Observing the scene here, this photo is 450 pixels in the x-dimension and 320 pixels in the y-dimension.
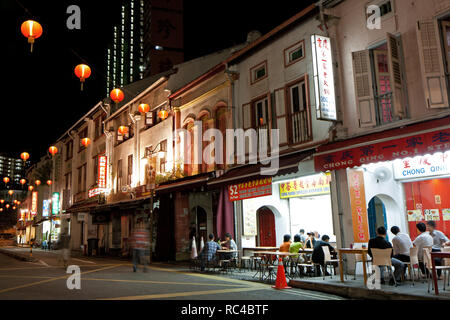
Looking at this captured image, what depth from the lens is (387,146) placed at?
10125 millimetres

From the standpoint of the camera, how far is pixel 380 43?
11.5 m

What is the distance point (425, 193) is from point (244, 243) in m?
7.44

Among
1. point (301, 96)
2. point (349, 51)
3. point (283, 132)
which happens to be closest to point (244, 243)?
point (283, 132)

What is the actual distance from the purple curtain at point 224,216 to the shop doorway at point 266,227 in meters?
1.44

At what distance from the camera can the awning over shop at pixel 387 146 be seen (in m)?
9.11

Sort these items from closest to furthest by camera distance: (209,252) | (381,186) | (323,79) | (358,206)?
(358,206)
(323,79)
(381,186)
(209,252)

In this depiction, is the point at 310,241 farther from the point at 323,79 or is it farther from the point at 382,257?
the point at 323,79

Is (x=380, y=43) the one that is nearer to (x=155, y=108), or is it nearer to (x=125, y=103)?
(x=155, y=108)

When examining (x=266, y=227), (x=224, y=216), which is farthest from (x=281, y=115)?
(x=266, y=227)

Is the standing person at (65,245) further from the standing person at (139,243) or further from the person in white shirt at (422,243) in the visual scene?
the person in white shirt at (422,243)

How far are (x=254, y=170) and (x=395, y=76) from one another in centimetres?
585

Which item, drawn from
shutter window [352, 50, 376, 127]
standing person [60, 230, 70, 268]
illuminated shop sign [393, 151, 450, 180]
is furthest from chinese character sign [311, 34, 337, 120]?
standing person [60, 230, 70, 268]

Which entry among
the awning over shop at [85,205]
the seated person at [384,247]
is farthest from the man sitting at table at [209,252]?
the awning over shop at [85,205]

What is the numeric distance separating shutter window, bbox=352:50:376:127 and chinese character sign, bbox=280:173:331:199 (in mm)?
3757
